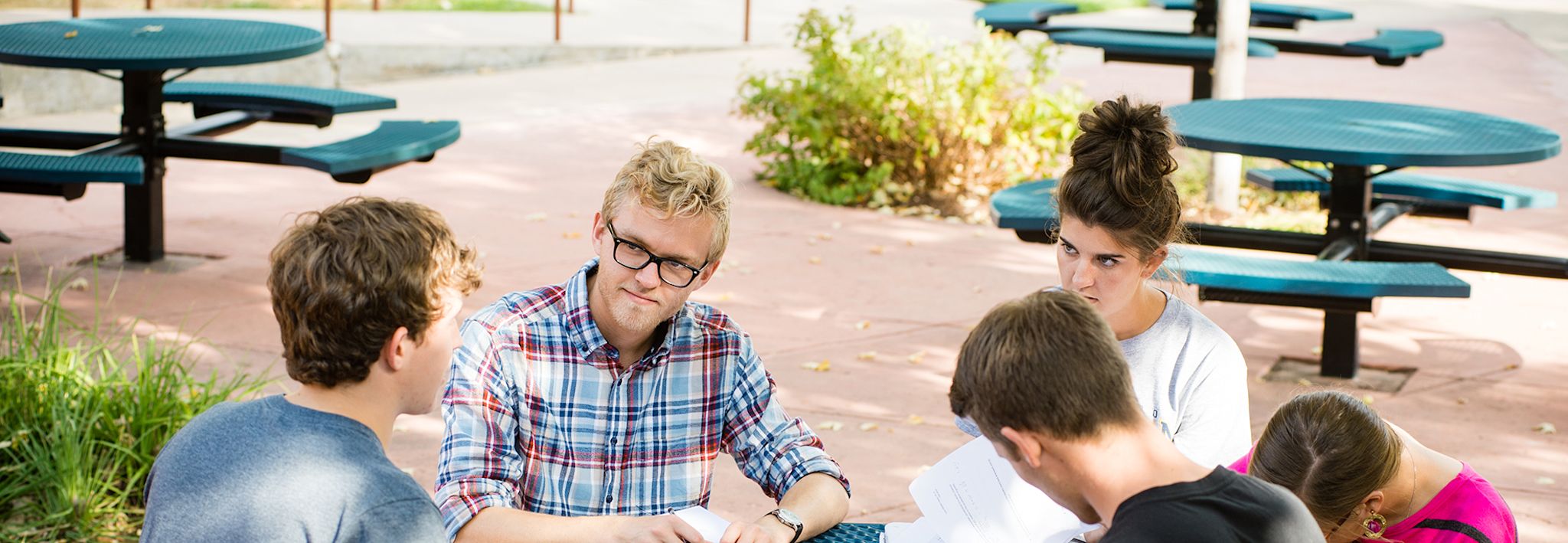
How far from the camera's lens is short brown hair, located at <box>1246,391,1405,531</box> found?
2307mm

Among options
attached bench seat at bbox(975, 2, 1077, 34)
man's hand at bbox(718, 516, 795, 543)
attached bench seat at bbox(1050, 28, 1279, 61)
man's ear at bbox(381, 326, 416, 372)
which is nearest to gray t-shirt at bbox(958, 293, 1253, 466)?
man's hand at bbox(718, 516, 795, 543)

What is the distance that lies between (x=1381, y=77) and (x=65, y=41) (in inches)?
494

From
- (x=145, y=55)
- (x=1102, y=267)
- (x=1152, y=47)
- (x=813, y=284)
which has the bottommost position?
(x=813, y=284)

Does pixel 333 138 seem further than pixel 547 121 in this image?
No

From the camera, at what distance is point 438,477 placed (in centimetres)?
259

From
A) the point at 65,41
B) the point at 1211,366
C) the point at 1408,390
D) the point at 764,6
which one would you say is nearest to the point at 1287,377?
the point at 1408,390

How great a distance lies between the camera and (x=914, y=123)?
8.47m

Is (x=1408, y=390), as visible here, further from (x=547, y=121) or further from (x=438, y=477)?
(x=547, y=121)

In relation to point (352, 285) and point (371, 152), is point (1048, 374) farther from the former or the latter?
point (371, 152)

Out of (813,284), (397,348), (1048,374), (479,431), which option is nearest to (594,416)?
(479,431)

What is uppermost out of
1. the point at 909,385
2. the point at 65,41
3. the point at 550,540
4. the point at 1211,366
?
the point at 65,41

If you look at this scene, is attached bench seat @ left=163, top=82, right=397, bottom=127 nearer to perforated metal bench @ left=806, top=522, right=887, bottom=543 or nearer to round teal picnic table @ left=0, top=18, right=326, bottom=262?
round teal picnic table @ left=0, top=18, right=326, bottom=262

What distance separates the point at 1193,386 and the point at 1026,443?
39.7 inches

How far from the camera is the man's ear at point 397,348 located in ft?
6.44
